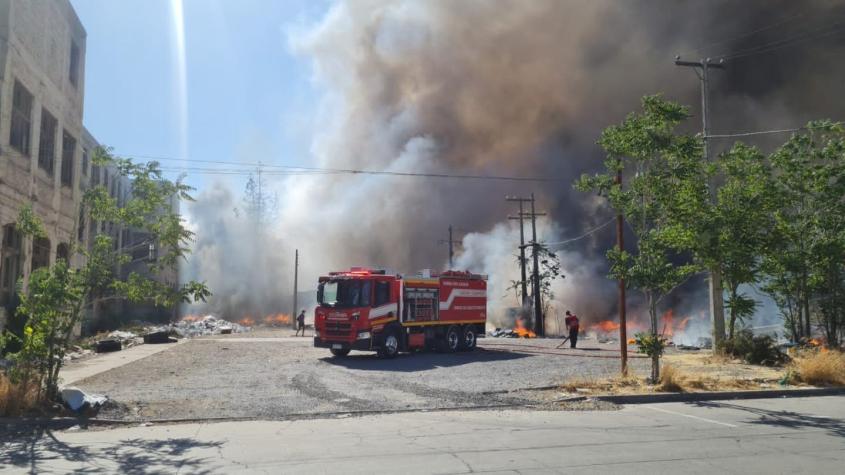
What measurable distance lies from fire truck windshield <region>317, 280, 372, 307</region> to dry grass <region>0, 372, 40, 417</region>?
9702 mm

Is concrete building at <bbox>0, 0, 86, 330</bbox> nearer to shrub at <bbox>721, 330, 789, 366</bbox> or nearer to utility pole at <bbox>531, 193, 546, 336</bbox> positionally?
shrub at <bbox>721, 330, 789, 366</bbox>

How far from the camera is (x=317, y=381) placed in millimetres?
13070

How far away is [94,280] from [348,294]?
8.97 metres

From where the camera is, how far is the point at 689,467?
19.5ft

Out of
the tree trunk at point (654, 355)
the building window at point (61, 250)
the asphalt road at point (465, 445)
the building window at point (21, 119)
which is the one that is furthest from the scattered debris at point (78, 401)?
the building window at point (61, 250)

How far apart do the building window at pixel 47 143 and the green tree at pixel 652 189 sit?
13603 mm

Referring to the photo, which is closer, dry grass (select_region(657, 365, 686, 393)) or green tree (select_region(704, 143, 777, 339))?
dry grass (select_region(657, 365, 686, 393))

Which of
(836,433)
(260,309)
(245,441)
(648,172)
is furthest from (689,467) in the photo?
(260,309)

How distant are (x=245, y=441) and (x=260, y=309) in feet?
155

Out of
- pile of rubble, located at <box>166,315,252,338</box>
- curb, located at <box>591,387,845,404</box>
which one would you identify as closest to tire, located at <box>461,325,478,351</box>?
curb, located at <box>591,387,845,404</box>

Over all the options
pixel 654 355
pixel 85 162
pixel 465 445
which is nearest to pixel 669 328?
pixel 654 355

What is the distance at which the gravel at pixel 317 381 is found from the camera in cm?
976

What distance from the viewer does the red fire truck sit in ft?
58.1

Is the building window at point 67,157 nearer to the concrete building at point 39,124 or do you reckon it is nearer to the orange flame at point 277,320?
the concrete building at point 39,124
